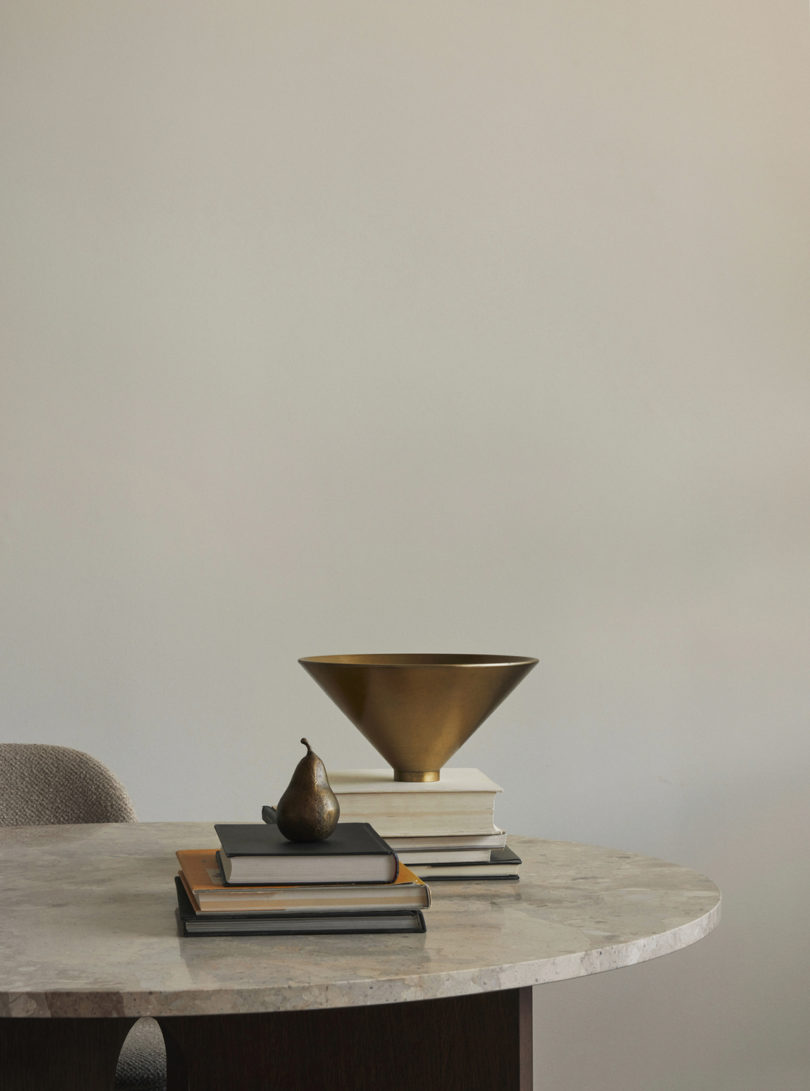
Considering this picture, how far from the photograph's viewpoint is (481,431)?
97.9 inches

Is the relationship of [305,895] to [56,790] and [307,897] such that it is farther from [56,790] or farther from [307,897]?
[56,790]

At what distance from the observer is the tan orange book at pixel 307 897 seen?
98cm

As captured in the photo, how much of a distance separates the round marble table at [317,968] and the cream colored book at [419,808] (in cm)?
6

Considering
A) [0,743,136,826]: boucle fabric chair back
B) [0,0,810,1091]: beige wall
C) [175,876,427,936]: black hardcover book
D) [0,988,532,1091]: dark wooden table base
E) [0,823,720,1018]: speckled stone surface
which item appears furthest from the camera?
[0,0,810,1091]: beige wall

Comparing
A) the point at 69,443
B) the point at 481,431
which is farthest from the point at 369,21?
the point at 69,443

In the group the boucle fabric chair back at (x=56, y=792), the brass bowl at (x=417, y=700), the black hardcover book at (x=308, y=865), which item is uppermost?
the brass bowl at (x=417, y=700)

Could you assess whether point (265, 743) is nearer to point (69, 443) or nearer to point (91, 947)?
point (69, 443)

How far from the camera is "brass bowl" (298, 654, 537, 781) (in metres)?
1.21

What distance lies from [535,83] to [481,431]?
0.73 metres

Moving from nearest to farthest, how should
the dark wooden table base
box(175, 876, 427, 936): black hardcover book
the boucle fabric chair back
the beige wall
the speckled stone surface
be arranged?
the speckled stone surface → box(175, 876, 427, 936): black hardcover book → the dark wooden table base → the boucle fabric chair back → the beige wall

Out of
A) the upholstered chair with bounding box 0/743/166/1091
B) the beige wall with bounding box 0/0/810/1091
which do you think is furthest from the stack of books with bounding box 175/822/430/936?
the beige wall with bounding box 0/0/810/1091

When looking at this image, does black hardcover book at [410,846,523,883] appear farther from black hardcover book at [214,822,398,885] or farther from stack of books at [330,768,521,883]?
black hardcover book at [214,822,398,885]

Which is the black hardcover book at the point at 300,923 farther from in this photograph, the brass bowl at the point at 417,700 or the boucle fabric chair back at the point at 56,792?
the boucle fabric chair back at the point at 56,792

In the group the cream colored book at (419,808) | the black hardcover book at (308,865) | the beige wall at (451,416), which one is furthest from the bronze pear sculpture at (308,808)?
the beige wall at (451,416)
